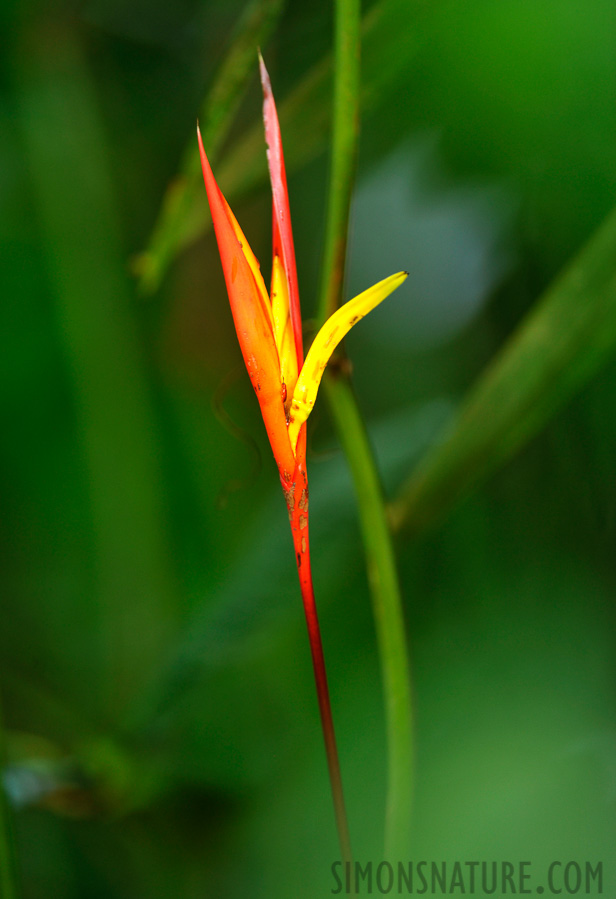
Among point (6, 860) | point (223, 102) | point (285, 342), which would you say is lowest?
point (6, 860)

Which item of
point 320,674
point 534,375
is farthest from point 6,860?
point 534,375

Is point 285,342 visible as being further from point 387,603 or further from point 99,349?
point 99,349

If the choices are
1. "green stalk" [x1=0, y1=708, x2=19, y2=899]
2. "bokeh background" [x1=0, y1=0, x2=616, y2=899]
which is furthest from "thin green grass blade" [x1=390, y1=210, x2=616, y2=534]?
"green stalk" [x1=0, y1=708, x2=19, y2=899]

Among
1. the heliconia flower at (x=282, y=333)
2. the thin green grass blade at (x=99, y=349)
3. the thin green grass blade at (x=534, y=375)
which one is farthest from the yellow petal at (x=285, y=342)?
the thin green grass blade at (x=99, y=349)

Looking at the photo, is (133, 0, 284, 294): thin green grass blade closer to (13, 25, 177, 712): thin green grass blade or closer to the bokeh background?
the bokeh background

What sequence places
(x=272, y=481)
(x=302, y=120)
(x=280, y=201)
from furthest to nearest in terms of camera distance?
1. (x=272, y=481)
2. (x=302, y=120)
3. (x=280, y=201)

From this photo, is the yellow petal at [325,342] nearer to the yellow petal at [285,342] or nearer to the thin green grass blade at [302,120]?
the yellow petal at [285,342]

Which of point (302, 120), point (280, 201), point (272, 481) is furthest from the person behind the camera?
point (272, 481)
